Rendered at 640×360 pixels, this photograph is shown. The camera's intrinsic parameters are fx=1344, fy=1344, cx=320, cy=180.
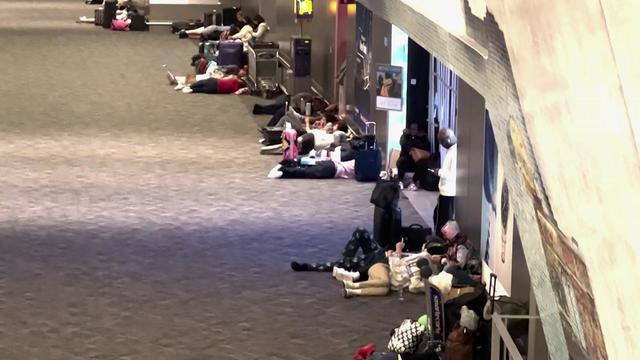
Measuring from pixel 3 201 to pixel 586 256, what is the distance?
1233 centimetres

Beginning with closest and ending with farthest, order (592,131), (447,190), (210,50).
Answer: (592,131) < (447,190) < (210,50)

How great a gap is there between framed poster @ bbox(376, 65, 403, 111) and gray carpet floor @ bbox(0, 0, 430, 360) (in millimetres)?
1108

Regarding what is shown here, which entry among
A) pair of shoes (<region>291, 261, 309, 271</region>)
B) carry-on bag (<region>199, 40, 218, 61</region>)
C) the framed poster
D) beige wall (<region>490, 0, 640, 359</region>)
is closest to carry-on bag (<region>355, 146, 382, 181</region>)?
the framed poster

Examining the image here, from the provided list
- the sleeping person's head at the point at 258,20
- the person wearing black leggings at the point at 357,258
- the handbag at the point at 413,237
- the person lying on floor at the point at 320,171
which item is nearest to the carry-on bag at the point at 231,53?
the sleeping person's head at the point at 258,20

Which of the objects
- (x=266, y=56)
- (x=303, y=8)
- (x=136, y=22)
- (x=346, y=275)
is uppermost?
(x=136, y=22)

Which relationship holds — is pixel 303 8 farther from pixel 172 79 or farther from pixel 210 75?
pixel 172 79

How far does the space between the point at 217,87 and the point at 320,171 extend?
24.7ft

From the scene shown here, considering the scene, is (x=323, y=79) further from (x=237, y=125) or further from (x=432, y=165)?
(x=432, y=165)

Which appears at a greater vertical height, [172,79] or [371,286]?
[172,79]

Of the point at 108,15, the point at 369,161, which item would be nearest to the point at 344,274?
the point at 369,161

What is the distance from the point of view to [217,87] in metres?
24.4

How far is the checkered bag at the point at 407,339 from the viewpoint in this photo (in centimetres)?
1028

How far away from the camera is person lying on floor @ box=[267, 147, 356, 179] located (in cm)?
1728

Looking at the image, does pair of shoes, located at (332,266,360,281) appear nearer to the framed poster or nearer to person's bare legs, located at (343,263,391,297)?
person's bare legs, located at (343,263,391,297)
